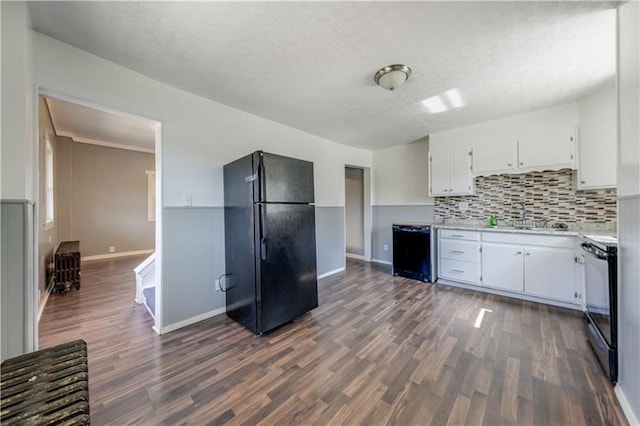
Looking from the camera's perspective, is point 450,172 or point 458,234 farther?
point 450,172

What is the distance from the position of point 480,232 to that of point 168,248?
153 inches

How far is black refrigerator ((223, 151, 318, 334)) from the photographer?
86.4 inches

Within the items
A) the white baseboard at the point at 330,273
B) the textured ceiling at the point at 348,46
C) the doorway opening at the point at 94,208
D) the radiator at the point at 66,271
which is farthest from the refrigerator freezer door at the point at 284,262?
the radiator at the point at 66,271

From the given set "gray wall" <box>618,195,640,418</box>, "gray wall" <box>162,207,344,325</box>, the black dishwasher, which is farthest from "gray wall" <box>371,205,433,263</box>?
"gray wall" <box>162,207,344,325</box>

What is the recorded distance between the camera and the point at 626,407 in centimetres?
137

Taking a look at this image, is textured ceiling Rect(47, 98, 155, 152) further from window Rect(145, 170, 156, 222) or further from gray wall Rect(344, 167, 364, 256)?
gray wall Rect(344, 167, 364, 256)

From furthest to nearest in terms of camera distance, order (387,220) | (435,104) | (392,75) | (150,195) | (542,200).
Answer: (150,195) → (387,220) → (542,200) → (435,104) → (392,75)

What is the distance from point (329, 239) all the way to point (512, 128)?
3.18 m

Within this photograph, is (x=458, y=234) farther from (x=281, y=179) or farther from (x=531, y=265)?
(x=281, y=179)

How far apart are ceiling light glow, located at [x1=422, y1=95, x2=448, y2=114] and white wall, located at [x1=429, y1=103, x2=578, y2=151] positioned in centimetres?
91

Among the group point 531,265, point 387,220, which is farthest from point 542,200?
point 387,220

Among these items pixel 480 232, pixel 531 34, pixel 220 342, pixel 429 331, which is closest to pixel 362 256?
pixel 480 232

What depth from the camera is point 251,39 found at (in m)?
1.74

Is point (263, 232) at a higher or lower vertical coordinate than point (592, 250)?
higher
